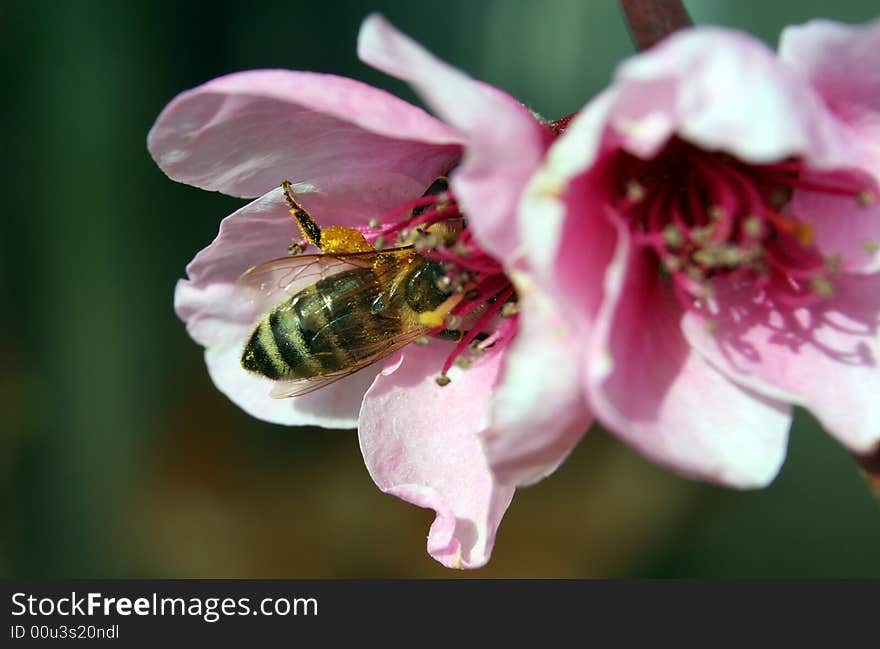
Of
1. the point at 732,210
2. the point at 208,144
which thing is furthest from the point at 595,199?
the point at 208,144

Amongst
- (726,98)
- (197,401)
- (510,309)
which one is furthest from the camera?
(197,401)

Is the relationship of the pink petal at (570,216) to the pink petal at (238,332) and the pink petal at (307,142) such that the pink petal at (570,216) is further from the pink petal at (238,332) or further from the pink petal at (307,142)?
the pink petal at (238,332)

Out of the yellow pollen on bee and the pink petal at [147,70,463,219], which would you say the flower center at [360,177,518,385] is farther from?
the yellow pollen on bee

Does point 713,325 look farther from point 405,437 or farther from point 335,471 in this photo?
point 335,471

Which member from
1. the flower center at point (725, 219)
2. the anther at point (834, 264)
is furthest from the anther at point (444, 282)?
the anther at point (834, 264)

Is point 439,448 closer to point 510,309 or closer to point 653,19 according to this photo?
point 510,309

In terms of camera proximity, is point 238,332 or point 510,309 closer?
point 510,309

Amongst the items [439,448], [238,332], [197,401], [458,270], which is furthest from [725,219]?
[197,401]
